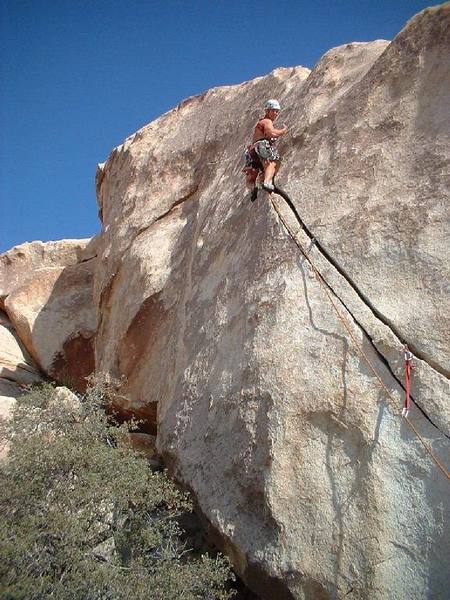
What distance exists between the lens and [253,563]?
14.8ft

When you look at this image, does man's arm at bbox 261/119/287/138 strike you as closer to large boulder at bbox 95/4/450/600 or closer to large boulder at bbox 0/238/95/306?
large boulder at bbox 95/4/450/600

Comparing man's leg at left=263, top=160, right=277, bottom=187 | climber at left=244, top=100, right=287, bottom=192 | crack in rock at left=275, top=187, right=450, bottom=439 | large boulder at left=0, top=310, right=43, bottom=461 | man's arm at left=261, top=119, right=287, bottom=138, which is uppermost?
man's arm at left=261, top=119, right=287, bottom=138

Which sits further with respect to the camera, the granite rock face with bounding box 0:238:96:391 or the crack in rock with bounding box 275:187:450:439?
the granite rock face with bounding box 0:238:96:391

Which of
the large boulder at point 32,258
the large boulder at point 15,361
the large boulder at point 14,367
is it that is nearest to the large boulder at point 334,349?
the large boulder at point 14,367

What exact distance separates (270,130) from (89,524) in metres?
4.82

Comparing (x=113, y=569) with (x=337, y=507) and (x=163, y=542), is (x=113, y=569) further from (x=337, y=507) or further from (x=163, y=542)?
(x=337, y=507)

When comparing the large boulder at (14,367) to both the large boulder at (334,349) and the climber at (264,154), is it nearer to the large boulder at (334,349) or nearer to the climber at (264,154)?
the large boulder at (334,349)

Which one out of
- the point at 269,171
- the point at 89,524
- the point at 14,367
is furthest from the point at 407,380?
the point at 14,367

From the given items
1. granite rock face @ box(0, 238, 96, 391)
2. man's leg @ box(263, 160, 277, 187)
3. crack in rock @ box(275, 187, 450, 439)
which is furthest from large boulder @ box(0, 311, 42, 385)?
crack in rock @ box(275, 187, 450, 439)

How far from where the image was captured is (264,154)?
648cm

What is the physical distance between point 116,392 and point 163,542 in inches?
127

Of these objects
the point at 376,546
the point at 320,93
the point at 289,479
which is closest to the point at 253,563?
the point at 289,479

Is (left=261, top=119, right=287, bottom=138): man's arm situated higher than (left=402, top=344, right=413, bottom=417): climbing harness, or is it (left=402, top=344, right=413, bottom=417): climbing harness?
(left=261, top=119, right=287, bottom=138): man's arm

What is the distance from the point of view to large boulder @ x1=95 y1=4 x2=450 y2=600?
4094mm
